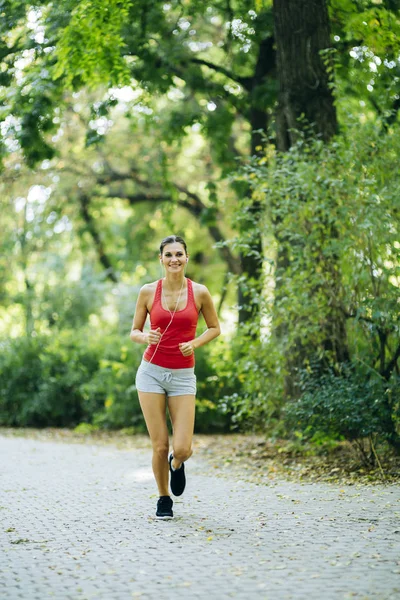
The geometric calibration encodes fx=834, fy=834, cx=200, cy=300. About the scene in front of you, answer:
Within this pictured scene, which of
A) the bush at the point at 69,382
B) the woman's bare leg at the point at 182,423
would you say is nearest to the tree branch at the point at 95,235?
the bush at the point at 69,382

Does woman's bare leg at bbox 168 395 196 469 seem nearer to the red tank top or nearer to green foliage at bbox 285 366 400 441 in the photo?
the red tank top

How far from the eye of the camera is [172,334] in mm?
6645

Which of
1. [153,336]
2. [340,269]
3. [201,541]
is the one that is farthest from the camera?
[340,269]

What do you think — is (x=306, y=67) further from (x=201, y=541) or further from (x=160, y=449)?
(x=201, y=541)

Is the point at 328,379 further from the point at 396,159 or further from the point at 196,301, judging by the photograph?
the point at 196,301

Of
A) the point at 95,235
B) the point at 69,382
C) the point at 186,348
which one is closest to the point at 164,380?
the point at 186,348

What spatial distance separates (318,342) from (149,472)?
257 centimetres

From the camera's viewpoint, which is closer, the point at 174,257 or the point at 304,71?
the point at 174,257

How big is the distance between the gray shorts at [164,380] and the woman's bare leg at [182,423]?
6 centimetres

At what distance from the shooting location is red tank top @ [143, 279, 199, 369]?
6637mm

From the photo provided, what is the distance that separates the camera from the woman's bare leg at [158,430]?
22.0 ft

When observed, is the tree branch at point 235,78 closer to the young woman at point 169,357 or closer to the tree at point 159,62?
the tree at point 159,62

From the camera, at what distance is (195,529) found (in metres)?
6.33

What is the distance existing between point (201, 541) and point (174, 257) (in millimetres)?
2256
